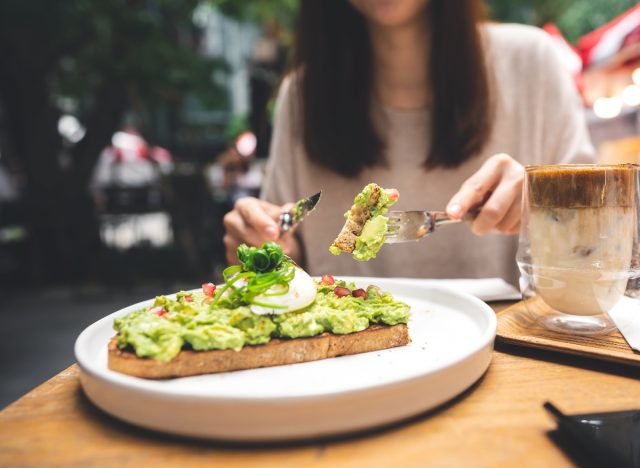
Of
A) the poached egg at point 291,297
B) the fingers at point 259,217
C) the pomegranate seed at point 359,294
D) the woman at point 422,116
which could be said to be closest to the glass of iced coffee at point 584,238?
the pomegranate seed at point 359,294

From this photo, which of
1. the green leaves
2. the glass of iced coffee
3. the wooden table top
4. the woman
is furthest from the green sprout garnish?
the woman

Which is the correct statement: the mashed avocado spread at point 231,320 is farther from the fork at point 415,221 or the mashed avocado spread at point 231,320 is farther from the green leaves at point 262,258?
the fork at point 415,221

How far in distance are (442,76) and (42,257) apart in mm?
8787

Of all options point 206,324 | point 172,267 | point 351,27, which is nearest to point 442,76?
point 351,27

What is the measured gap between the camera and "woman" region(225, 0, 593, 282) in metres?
2.68

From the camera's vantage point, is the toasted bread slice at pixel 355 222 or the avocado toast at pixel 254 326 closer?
the avocado toast at pixel 254 326

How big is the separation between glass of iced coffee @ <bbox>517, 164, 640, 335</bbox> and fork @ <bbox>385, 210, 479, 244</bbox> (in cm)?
38

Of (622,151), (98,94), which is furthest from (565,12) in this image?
(98,94)

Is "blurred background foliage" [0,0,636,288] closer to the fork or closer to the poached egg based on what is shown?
the fork

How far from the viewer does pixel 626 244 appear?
1.31 meters

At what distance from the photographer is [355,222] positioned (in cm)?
154

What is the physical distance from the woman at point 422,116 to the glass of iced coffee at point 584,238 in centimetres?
137

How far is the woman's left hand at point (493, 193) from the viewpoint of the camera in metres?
1.71

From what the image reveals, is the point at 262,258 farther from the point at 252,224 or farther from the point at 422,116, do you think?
A: the point at 422,116
